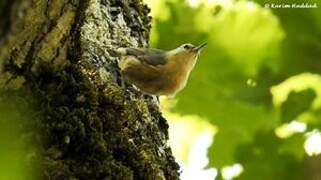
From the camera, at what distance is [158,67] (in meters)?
3.13

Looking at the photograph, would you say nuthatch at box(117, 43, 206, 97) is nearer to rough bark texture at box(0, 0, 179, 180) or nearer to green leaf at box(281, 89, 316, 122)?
rough bark texture at box(0, 0, 179, 180)

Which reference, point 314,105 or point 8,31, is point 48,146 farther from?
point 8,31

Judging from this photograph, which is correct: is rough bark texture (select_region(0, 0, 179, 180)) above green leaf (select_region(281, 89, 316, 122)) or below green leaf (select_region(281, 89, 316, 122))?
below

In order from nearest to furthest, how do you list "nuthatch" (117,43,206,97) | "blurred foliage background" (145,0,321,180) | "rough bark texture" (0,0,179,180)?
1. "rough bark texture" (0,0,179,180)
2. "blurred foliage background" (145,0,321,180)
3. "nuthatch" (117,43,206,97)

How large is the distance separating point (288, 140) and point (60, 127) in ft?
2.80

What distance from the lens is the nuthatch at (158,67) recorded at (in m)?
2.77

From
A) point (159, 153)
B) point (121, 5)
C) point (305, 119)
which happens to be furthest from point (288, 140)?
point (121, 5)

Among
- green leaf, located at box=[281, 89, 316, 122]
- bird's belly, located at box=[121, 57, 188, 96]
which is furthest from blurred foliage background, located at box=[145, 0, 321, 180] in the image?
bird's belly, located at box=[121, 57, 188, 96]

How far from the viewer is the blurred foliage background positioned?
2.04 meters

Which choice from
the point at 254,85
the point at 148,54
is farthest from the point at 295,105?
the point at 148,54

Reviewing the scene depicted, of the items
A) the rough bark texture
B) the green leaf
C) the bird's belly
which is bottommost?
the rough bark texture

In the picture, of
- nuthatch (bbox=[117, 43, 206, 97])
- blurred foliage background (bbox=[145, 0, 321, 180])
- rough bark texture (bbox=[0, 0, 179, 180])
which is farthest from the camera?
nuthatch (bbox=[117, 43, 206, 97])

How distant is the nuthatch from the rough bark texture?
28 cm

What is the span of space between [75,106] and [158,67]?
1.18 m
